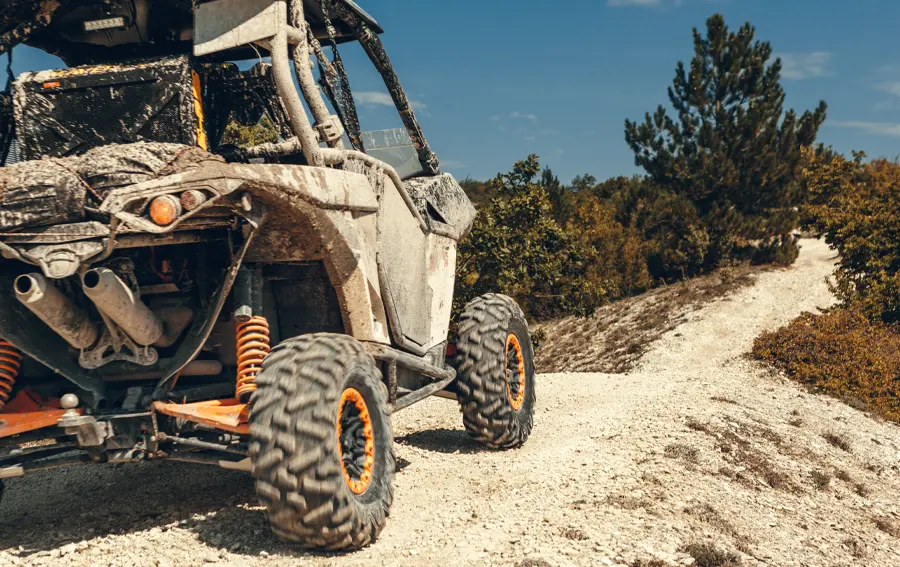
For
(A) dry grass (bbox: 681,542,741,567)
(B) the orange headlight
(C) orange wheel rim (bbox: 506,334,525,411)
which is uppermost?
(B) the orange headlight

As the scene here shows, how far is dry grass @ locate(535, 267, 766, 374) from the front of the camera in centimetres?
2098

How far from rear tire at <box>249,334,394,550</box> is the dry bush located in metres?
11.5

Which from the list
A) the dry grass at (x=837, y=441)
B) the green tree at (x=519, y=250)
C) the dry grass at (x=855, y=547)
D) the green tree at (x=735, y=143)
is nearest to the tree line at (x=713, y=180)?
the green tree at (x=735, y=143)

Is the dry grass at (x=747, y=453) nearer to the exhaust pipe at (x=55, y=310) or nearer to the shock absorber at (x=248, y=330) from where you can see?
the shock absorber at (x=248, y=330)

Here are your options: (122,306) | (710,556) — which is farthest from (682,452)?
(122,306)

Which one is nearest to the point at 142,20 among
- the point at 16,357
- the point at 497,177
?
the point at 16,357

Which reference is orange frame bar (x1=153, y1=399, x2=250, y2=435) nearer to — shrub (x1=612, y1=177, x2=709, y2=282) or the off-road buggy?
the off-road buggy

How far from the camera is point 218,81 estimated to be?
5641 mm

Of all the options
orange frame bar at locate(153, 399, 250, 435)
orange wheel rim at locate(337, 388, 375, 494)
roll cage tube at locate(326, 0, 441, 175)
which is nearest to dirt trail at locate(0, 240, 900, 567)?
orange wheel rim at locate(337, 388, 375, 494)

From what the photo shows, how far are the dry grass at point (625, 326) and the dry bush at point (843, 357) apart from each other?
3.97 m

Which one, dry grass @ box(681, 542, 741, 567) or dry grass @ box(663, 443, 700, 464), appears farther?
dry grass @ box(663, 443, 700, 464)

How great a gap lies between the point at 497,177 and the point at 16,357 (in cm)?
1370

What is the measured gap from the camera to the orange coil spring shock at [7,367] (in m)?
4.96

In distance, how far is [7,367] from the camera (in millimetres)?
4977
